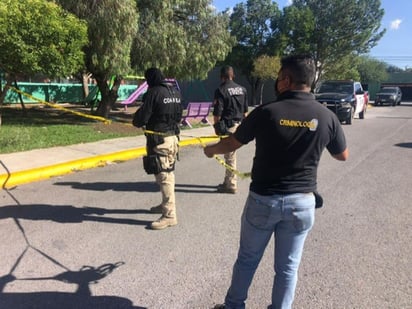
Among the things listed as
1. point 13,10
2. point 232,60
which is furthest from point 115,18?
point 232,60

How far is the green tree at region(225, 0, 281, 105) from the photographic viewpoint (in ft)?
109

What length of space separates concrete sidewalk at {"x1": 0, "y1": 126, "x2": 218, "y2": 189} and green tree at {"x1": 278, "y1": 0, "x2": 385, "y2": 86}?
2662 cm

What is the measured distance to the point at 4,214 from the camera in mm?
5570

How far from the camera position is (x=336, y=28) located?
118 ft

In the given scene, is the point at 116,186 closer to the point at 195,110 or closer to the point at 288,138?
the point at 288,138

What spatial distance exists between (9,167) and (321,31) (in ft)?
108

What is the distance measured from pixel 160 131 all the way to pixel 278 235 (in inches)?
107

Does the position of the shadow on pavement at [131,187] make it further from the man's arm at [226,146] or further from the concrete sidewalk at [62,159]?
the man's arm at [226,146]

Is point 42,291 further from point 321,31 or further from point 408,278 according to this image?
point 321,31

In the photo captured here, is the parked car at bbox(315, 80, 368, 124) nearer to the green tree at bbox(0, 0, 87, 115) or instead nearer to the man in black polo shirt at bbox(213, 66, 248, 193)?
the green tree at bbox(0, 0, 87, 115)

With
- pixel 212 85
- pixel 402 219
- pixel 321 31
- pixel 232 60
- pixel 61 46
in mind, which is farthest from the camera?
pixel 212 85

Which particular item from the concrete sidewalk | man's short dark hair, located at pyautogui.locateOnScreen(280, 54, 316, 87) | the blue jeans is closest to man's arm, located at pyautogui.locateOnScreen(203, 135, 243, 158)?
the blue jeans

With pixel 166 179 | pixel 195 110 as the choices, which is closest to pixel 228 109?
pixel 166 179

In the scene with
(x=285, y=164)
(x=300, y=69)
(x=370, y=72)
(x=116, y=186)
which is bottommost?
(x=116, y=186)
